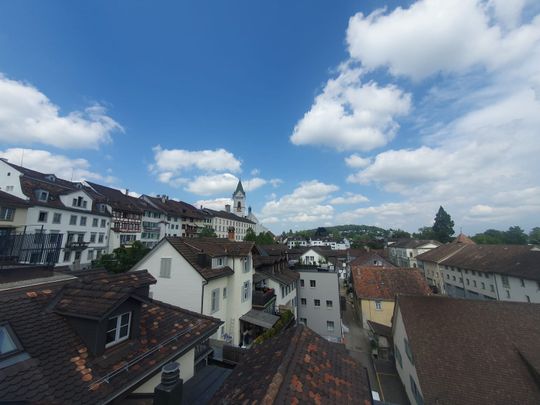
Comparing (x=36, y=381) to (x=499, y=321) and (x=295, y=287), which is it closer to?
(x=499, y=321)

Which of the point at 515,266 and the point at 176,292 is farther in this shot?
the point at 515,266

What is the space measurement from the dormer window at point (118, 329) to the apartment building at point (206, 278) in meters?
8.52

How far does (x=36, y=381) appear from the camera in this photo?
4.75 metres

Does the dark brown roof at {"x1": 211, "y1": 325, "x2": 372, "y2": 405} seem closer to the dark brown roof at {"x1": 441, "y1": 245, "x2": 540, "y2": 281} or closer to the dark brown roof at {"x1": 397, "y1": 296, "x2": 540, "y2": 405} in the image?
the dark brown roof at {"x1": 397, "y1": 296, "x2": 540, "y2": 405}

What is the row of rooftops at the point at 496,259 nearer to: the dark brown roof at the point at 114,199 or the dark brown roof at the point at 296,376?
the dark brown roof at the point at 296,376

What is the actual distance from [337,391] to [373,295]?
86.9ft

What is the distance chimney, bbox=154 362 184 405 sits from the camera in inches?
204

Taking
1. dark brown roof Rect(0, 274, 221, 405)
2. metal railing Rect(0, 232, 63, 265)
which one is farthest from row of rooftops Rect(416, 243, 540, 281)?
metal railing Rect(0, 232, 63, 265)

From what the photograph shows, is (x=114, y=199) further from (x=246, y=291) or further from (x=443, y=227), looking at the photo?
(x=443, y=227)

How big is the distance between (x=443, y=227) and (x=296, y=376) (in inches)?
4251

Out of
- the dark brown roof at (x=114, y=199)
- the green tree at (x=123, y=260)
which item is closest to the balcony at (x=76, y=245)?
the dark brown roof at (x=114, y=199)

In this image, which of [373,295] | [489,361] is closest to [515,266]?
[373,295]

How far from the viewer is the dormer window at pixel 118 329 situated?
679cm

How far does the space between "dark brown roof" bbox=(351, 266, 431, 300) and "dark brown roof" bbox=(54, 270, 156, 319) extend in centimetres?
2932
